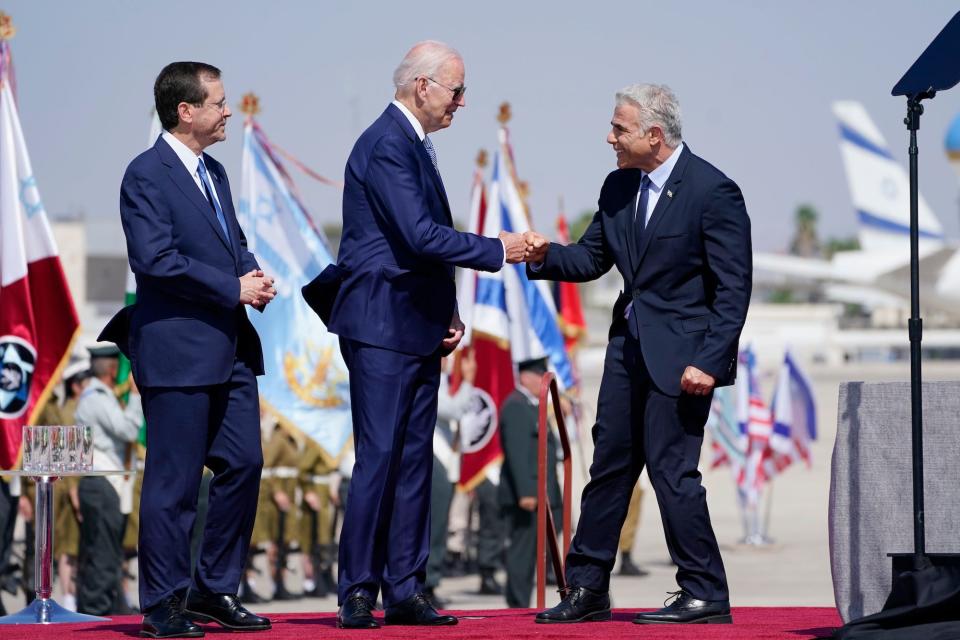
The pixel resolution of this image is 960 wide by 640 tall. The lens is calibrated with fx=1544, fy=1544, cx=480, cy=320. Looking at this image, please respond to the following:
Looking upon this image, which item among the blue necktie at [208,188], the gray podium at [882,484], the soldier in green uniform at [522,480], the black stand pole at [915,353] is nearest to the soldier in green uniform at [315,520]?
the soldier in green uniform at [522,480]

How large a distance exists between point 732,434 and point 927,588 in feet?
44.8

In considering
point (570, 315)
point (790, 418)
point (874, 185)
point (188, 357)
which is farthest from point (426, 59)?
point (874, 185)

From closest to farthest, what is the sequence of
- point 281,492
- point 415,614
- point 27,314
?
point 415,614 < point 27,314 < point 281,492

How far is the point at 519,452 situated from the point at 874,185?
172 ft

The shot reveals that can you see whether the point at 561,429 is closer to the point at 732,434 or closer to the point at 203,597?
the point at 203,597

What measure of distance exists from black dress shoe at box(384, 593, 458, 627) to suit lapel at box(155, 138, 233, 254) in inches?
58.6

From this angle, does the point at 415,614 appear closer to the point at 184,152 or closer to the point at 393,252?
the point at 393,252

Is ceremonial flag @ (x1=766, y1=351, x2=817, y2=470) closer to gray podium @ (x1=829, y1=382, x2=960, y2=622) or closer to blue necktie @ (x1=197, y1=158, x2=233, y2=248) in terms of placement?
gray podium @ (x1=829, y1=382, x2=960, y2=622)

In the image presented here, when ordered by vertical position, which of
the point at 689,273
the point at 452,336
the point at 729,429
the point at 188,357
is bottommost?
the point at 729,429

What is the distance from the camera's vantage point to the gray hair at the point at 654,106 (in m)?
5.64

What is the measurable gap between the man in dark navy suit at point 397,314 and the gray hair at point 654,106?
2.04 feet

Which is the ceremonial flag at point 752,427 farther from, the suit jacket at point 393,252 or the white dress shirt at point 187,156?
the white dress shirt at point 187,156

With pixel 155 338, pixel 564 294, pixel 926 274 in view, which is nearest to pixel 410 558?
pixel 155 338

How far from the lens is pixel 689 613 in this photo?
5531 mm
